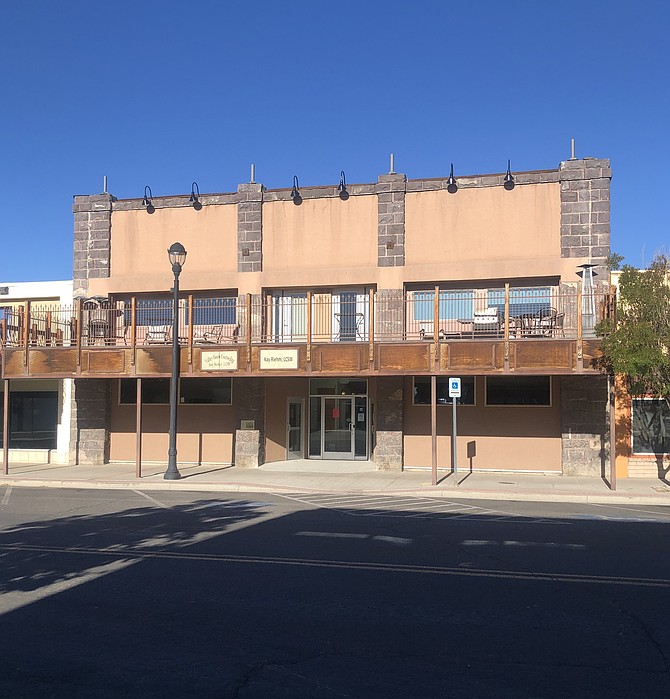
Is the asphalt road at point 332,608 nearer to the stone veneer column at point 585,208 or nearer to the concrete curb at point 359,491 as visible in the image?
the concrete curb at point 359,491

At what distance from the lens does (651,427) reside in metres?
20.0

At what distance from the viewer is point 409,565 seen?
29.4 feet

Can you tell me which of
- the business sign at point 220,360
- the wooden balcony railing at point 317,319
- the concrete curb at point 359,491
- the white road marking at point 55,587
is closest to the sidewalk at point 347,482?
the concrete curb at point 359,491

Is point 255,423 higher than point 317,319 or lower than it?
lower

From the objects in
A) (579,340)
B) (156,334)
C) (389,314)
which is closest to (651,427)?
(579,340)

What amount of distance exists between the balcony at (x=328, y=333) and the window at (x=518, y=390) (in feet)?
6.96

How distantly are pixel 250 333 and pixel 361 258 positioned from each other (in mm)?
4487

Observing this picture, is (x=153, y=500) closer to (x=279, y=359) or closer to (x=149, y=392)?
(x=279, y=359)

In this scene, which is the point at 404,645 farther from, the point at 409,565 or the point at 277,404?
the point at 277,404

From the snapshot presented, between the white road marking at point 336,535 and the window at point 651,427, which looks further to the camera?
the window at point 651,427

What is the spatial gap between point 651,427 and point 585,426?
1689 millimetres

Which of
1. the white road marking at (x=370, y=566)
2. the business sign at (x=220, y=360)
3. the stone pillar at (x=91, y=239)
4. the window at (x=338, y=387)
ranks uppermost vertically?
the stone pillar at (x=91, y=239)

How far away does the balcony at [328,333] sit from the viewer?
61.5 ft

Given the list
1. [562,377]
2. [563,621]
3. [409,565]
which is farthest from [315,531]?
[562,377]
